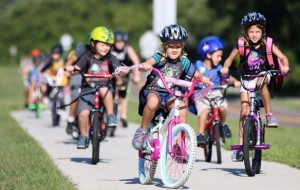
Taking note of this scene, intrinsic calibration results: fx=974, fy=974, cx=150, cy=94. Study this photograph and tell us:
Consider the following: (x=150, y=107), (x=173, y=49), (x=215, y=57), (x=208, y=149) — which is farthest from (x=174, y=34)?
(x=215, y=57)

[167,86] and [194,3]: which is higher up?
[194,3]

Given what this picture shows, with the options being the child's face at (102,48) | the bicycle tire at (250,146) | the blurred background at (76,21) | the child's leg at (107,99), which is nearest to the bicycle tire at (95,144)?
the child's leg at (107,99)

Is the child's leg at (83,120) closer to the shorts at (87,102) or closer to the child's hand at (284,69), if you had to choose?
→ the shorts at (87,102)

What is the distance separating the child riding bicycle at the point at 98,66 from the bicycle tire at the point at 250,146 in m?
2.82

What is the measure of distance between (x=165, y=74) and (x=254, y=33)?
1467 millimetres

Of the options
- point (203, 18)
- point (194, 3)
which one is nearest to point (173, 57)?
point (203, 18)

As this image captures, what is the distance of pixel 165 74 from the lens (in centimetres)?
1062

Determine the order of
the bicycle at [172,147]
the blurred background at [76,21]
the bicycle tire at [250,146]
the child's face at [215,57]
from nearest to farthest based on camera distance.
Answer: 1. the bicycle at [172,147]
2. the bicycle tire at [250,146]
3. the child's face at [215,57]
4. the blurred background at [76,21]

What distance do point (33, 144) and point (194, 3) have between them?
281ft

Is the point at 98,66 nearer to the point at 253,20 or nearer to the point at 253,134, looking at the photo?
the point at 253,20

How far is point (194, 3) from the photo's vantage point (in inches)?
3952

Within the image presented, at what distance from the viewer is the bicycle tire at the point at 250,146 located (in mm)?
10977

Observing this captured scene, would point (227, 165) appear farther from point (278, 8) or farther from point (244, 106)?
point (278, 8)

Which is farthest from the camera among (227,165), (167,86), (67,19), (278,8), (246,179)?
(67,19)
